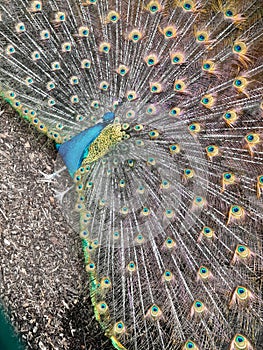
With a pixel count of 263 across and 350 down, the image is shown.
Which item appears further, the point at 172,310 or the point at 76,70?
the point at 76,70

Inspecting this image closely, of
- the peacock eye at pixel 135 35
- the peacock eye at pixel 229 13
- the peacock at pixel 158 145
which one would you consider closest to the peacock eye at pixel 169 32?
the peacock at pixel 158 145

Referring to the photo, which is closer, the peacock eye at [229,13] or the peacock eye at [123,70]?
the peacock eye at [229,13]

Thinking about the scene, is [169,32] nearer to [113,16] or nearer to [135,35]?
[135,35]

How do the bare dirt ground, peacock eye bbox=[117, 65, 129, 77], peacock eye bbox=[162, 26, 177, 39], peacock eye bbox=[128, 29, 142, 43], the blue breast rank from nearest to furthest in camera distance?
1. peacock eye bbox=[162, 26, 177, 39]
2. peacock eye bbox=[128, 29, 142, 43]
3. peacock eye bbox=[117, 65, 129, 77]
4. the blue breast
5. the bare dirt ground

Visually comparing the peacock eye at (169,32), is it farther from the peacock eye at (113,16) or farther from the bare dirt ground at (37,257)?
the bare dirt ground at (37,257)

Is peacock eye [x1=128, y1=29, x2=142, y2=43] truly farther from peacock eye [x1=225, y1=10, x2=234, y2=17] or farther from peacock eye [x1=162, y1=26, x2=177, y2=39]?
peacock eye [x1=225, y1=10, x2=234, y2=17]

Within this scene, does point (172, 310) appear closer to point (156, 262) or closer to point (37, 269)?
point (156, 262)

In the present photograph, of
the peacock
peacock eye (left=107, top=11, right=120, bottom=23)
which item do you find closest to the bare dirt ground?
the peacock

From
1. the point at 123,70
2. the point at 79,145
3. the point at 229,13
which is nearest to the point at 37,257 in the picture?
the point at 79,145

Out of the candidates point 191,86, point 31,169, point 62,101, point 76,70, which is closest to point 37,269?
A: point 31,169
